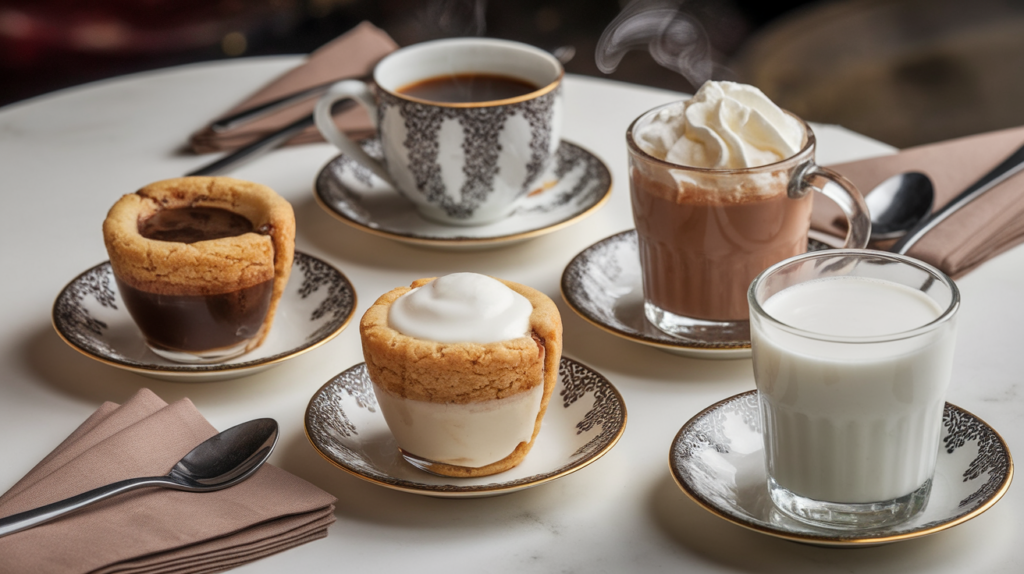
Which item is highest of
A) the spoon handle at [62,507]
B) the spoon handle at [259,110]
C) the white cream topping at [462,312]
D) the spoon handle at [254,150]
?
the white cream topping at [462,312]

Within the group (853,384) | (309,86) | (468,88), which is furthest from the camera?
(309,86)

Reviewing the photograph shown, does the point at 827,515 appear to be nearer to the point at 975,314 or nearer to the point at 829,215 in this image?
the point at 975,314

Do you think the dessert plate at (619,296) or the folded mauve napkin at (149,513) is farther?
the dessert plate at (619,296)

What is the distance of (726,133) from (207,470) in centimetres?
59

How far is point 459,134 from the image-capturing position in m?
1.26

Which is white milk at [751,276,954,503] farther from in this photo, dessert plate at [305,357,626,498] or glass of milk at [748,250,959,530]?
dessert plate at [305,357,626,498]

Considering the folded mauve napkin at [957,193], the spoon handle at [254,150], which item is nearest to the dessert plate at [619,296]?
the folded mauve napkin at [957,193]

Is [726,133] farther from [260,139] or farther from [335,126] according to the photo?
[260,139]

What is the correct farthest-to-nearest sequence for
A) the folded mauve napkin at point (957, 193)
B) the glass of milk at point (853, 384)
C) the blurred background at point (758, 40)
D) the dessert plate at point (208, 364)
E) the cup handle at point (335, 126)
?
the blurred background at point (758, 40) < the cup handle at point (335, 126) < the folded mauve napkin at point (957, 193) < the dessert plate at point (208, 364) < the glass of milk at point (853, 384)

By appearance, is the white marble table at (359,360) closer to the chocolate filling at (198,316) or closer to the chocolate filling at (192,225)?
the chocolate filling at (198,316)

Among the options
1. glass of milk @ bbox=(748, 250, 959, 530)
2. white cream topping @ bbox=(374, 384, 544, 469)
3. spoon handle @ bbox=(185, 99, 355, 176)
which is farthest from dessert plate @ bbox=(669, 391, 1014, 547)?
spoon handle @ bbox=(185, 99, 355, 176)

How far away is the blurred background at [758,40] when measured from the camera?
2.88 metres

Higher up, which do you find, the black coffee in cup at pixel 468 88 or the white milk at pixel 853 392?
the black coffee in cup at pixel 468 88

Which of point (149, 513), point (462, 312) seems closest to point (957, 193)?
point (462, 312)
